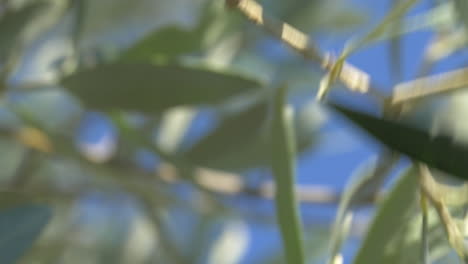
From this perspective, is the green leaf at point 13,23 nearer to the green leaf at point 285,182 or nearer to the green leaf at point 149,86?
the green leaf at point 149,86

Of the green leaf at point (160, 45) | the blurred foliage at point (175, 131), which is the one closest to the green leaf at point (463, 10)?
the blurred foliage at point (175, 131)

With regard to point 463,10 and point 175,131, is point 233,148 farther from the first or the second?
point 463,10

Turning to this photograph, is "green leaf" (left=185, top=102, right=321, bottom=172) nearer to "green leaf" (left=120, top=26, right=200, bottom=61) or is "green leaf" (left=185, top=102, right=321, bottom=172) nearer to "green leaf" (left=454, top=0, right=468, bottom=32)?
"green leaf" (left=120, top=26, right=200, bottom=61)

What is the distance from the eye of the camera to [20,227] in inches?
13.2

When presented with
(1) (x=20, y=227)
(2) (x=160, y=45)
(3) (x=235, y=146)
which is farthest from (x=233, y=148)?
(1) (x=20, y=227)

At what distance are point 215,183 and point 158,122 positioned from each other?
0.21 ft

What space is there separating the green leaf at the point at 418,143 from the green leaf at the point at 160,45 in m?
0.18

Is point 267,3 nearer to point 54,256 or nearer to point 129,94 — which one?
point 129,94

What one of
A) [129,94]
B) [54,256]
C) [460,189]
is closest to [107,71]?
[129,94]

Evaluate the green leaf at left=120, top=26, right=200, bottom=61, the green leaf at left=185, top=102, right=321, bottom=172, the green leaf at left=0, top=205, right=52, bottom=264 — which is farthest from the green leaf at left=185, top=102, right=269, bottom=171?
the green leaf at left=0, top=205, right=52, bottom=264

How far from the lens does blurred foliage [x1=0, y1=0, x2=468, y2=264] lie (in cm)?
34

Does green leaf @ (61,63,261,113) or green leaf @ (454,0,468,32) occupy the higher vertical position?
green leaf @ (454,0,468,32)

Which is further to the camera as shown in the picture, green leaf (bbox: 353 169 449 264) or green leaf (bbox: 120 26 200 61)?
green leaf (bbox: 120 26 200 61)

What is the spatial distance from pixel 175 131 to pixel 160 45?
0.64 feet
